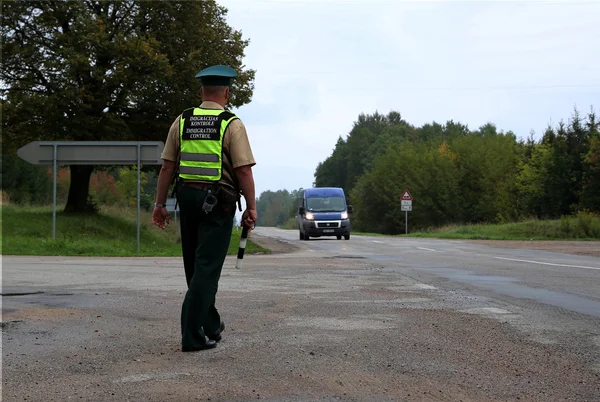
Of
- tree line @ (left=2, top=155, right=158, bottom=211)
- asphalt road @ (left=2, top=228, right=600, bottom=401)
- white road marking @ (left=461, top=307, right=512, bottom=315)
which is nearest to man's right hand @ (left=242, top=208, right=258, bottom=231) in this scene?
asphalt road @ (left=2, top=228, right=600, bottom=401)

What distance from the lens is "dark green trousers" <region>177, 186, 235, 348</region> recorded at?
5602 millimetres

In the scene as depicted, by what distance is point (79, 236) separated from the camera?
91.9ft

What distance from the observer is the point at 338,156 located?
5984 inches

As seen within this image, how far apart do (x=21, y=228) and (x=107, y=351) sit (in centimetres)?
2438

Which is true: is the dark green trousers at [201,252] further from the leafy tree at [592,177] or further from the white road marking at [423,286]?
the leafy tree at [592,177]

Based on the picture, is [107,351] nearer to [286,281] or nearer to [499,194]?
[286,281]

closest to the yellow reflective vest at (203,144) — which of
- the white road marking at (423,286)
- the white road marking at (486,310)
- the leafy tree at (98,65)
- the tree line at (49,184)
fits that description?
the white road marking at (486,310)

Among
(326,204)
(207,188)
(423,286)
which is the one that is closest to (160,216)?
(207,188)

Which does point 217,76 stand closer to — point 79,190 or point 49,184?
point 79,190

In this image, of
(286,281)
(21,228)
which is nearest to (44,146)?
(21,228)

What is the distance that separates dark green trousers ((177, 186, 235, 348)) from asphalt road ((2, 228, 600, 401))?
0.21 metres

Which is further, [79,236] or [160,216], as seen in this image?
[79,236]

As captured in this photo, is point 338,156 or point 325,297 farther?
point 338,156

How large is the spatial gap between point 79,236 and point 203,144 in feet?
→ 76.5
